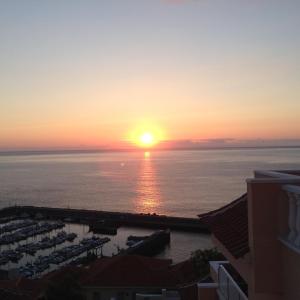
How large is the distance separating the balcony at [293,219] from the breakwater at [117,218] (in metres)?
42.4

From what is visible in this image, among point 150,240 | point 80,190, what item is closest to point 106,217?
point 150,240

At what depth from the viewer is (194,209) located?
60.1 metres

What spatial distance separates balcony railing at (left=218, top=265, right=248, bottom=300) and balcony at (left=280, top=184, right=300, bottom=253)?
959 mm

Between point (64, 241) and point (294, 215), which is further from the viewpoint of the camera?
point (64, 241)

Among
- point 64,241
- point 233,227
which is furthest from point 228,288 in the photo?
point 64,241

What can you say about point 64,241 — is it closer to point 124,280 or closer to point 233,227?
point 124,280

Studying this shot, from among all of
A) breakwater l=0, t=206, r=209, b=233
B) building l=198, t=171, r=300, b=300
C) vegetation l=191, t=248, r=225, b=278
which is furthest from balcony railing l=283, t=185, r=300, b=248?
breakwater l=0, t=206, r=209, b=233

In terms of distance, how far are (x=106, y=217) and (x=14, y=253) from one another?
1845 cm

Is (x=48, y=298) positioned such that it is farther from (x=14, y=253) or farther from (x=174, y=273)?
(x=14, y=253)

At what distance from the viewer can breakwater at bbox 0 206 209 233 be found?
48.2 metres

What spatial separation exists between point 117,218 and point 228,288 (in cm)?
5127

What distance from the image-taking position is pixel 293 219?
107 inches

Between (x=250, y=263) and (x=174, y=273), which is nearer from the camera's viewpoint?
(x=250, y=263)

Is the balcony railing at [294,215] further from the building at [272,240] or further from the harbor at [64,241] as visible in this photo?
the harbor at [64,241]
